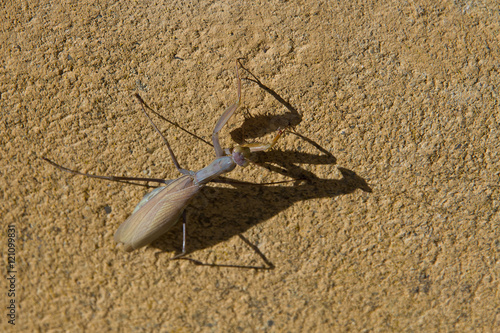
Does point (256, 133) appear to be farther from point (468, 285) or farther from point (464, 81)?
point (468, 285)

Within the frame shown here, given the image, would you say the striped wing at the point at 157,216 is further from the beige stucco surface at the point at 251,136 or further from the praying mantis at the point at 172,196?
the beige stucco surface at the point at 251,136

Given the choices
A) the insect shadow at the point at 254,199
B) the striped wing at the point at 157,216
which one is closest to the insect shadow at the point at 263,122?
the insect shadow at the point at 254,199

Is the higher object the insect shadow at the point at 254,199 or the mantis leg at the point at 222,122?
the mantis leg at the point at 222,122

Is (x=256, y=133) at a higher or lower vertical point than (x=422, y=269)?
higher

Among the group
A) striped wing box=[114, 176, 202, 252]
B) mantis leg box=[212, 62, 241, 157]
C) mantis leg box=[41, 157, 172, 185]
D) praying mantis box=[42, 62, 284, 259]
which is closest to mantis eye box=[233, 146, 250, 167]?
praying mantis box=[42, 62, 284, 259]

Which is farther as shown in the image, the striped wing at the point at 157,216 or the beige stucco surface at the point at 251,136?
the beige stucco surface at the point at 251,136

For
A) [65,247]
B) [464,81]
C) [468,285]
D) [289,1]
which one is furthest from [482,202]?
[65,247]
